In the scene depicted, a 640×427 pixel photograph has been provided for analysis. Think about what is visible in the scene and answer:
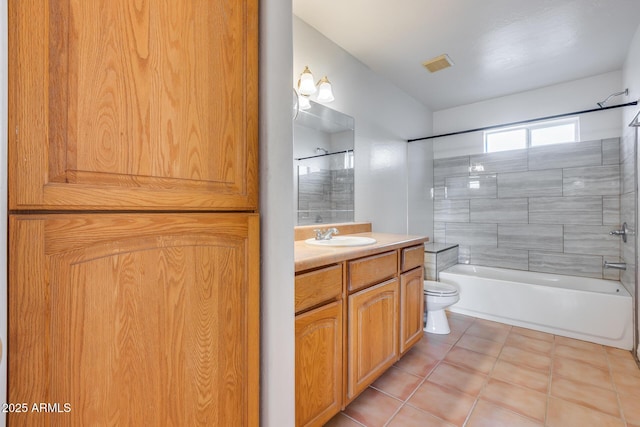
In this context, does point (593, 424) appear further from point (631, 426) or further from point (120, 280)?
point (120, 280)

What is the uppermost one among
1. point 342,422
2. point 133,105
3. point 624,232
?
point 133,105

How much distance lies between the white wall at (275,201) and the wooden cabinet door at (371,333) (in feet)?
1.91

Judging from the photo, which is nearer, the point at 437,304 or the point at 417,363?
the point at 417,363

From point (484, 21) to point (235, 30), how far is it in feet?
6.79

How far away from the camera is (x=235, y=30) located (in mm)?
826

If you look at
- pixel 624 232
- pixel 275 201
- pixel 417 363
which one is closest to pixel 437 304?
pixel 417 363

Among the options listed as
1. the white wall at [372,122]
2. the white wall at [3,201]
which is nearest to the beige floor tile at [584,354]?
the white wall at [372,122]

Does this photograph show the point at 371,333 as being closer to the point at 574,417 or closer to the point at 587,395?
the point at 574,417

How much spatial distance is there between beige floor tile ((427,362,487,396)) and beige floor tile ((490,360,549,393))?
0.40ft

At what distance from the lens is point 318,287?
1.27 m

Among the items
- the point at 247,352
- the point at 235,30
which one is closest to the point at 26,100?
the point at 235,30

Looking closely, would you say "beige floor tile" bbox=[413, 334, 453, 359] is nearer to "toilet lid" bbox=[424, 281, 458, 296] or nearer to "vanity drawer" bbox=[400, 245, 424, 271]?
"toilet lid" bbox=[424, 281, 458, 296]

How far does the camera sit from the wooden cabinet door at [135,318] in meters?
0.53

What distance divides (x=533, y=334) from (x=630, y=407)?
92 centimetres
